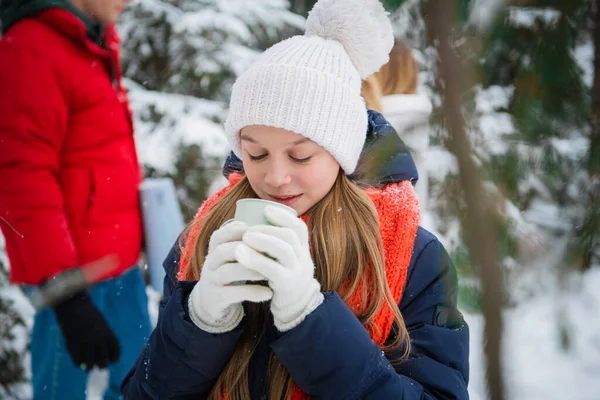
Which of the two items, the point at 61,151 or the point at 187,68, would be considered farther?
the point at 187,68

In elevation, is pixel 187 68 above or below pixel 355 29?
below

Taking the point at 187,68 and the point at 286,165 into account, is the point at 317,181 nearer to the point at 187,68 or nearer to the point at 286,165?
the point at 286,165

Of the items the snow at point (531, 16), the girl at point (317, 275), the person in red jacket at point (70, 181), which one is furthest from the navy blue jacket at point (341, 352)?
the person in red jacket at point (70, 181)

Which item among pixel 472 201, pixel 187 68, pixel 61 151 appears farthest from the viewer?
pixel 187 68

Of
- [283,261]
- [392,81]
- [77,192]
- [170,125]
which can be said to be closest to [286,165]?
[283,261]

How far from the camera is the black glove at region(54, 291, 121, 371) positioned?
2244 millimetres

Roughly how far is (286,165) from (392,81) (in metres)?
1.66

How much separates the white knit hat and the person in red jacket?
3.55 ft

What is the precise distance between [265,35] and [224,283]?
19.0 ft

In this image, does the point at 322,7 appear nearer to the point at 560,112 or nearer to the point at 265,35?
the point at 560,112

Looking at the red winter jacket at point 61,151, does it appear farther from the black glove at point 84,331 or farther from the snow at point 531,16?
the snow at point 531,16

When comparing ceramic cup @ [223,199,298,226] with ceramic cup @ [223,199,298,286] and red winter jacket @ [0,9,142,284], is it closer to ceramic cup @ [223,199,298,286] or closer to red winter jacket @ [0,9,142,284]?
ceramic cup @ [223,199,298,286]

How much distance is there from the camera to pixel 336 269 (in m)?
1.42

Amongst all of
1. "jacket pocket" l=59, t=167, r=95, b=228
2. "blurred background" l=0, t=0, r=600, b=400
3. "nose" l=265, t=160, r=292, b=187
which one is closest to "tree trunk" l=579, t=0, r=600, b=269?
"blurred background" l=0, t=0, r=600, b=400
